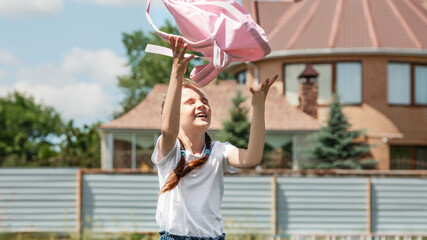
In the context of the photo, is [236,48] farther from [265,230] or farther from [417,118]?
[417,118]

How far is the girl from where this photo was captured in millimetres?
3584

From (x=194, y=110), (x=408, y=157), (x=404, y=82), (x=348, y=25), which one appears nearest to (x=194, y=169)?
(x=194, y=110)

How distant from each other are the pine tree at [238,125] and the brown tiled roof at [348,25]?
3379 mm

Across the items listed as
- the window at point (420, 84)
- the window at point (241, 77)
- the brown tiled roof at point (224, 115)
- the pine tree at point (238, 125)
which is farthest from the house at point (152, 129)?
the window at point (420, 84)

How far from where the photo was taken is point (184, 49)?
3266mm

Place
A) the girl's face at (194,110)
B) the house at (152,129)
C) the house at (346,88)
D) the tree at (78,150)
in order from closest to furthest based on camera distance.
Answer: the girl's face at (194,110) < the house at (152,129) < the house at (346,88) < the tree at (78,150)

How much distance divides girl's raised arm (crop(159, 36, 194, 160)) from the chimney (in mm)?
19244

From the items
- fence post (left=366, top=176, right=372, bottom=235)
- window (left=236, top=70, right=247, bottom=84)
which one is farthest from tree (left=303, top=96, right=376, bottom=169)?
fence post (left=366, top=176, right=372, bottom=235)

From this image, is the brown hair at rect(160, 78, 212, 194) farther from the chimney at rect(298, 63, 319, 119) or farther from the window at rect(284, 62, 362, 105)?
the window at rect(284, 62, 362, 105)

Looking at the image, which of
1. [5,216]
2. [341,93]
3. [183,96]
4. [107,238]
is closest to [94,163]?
[341,93]

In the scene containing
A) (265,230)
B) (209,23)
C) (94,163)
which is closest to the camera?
(209,23)

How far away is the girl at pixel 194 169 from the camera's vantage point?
3.58m

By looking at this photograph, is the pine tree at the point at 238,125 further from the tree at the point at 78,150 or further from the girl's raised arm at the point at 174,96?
the girl's raised arm at the point at 174,96

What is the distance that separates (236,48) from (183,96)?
44 centimetres
